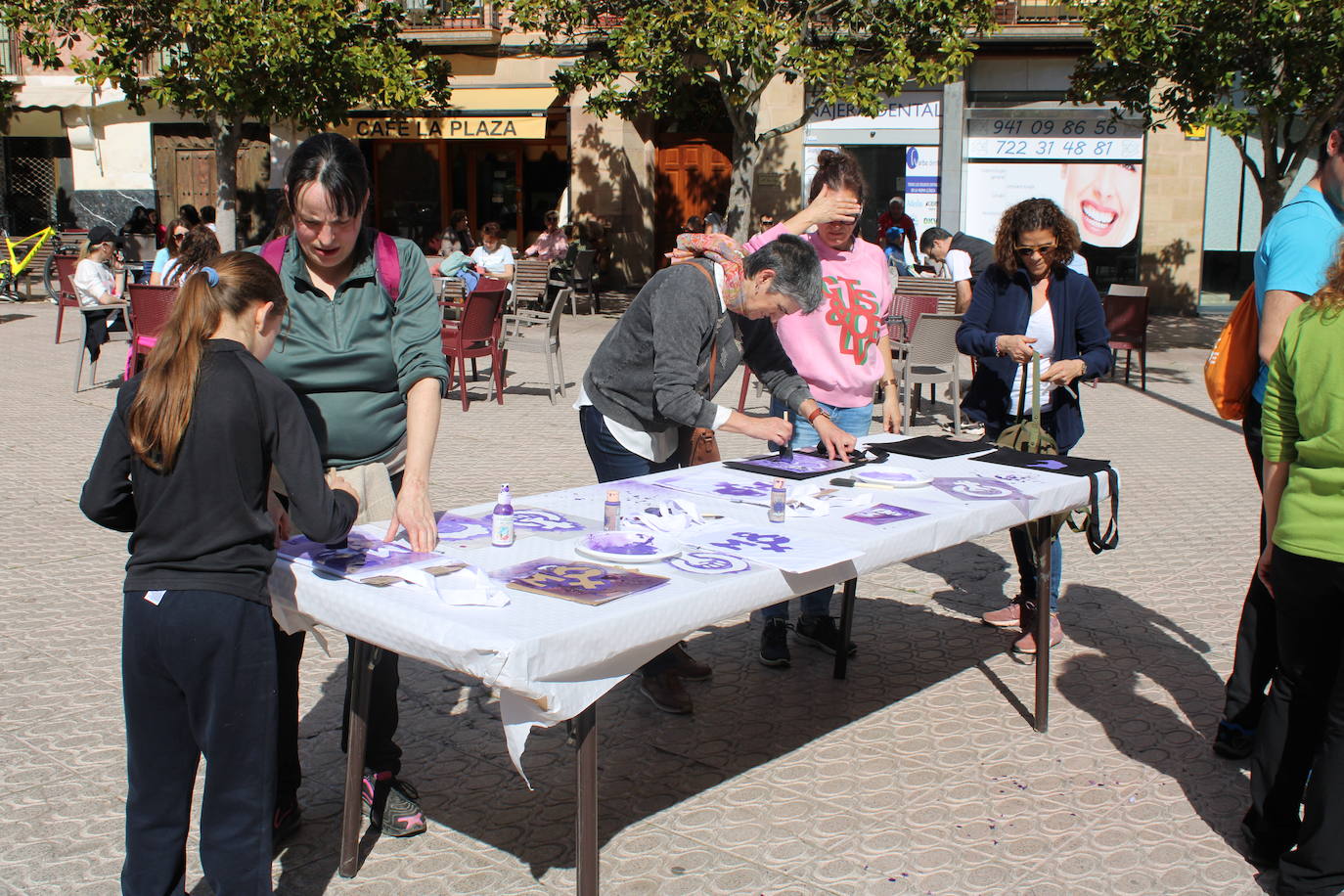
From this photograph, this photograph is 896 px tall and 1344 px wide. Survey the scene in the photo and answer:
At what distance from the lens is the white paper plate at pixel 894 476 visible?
4.12 m

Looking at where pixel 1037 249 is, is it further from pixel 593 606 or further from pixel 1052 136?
pixel 1052 136

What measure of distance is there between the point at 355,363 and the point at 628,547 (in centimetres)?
83

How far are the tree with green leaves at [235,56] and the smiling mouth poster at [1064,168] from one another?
9.04m

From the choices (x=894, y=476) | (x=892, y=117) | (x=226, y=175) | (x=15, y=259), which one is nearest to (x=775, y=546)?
(x=894, y=476)

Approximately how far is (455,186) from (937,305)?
14.7 metres

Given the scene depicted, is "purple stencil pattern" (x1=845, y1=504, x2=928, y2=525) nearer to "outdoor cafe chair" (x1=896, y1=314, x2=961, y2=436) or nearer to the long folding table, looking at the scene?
the long folding table

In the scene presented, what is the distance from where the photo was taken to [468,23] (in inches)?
908

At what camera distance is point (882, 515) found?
12.2 ft

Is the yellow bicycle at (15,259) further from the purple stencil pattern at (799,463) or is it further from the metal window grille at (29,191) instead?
the purple stencil pattern at (799,463)

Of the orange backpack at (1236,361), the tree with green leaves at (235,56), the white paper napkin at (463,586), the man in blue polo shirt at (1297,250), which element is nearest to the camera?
the white paper napkin at (463,586)

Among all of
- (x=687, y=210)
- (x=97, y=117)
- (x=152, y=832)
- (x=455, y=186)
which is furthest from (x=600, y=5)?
(x=152, y=832)

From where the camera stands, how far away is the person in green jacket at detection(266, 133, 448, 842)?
10.2 feet

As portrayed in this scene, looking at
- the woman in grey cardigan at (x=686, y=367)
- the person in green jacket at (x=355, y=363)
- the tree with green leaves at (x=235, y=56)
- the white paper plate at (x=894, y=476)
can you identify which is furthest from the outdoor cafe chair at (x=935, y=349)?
the tree with green leaves at (x=235, y=56)

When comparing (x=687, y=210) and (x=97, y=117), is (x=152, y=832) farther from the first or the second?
(x=97, y=117)
